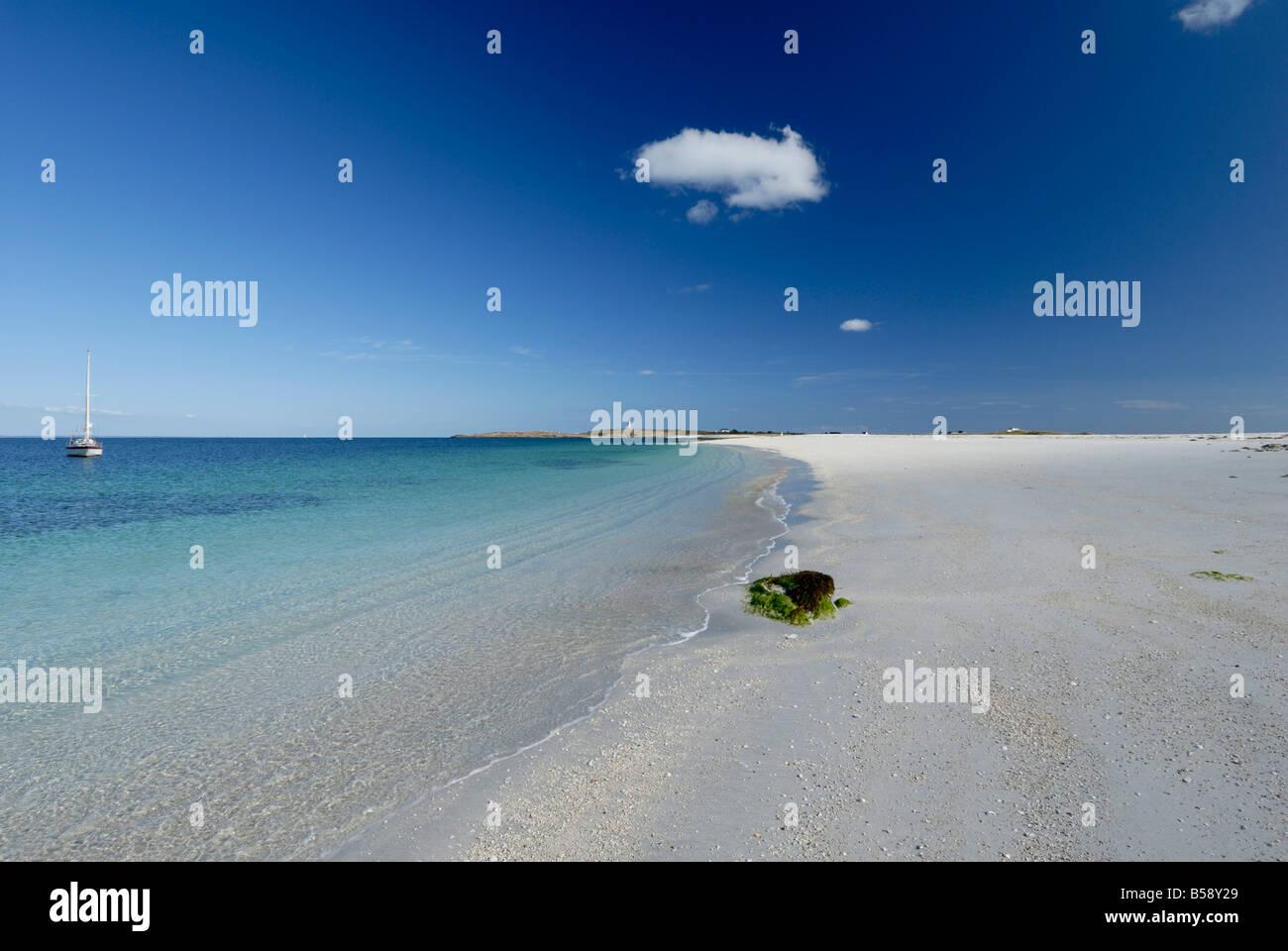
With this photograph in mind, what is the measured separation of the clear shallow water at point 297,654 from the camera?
18.1 feet

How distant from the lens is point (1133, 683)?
698 centimetres

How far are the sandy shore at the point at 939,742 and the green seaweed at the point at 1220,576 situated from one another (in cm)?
19

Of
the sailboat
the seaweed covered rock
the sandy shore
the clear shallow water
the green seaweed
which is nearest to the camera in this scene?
the sandy shore

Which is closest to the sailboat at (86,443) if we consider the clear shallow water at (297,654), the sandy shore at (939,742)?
the clear shallow water at (297,654)

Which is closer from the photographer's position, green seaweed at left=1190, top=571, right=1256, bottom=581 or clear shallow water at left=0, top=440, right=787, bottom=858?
clear shallow water at left=0, top=440, right=787, bottom=858

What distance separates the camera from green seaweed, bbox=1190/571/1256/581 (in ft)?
35.2

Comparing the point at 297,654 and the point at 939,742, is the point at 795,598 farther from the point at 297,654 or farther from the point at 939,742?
the point at 297,654

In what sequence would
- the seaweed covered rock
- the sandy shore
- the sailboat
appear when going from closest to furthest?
the sandy shore, the seaweed covered rock, the sailboat

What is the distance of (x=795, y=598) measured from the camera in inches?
424

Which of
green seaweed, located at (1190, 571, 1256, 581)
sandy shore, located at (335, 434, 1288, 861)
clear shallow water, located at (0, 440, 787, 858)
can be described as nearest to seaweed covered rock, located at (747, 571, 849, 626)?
sandy shore, located at (335, 434, 1288, 861)

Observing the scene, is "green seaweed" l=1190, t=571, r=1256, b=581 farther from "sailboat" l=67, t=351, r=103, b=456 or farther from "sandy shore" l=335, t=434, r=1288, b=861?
"sailboat" l=67, t=351, r=103, b=456

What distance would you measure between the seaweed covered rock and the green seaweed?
742 centimetres

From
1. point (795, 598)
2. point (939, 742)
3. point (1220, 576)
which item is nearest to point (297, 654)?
point (795, 598)

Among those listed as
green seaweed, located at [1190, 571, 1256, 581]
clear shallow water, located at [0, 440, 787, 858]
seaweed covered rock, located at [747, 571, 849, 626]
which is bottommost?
clear shallow water, located at [0, 440, 787, 858]
